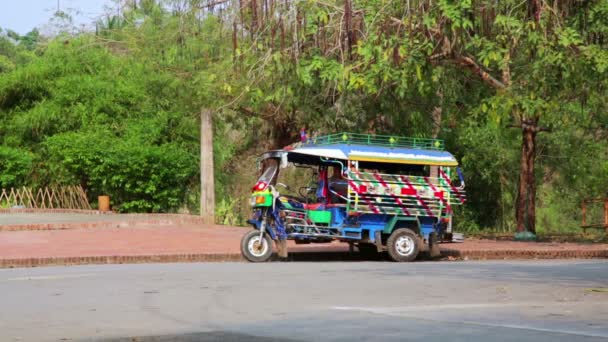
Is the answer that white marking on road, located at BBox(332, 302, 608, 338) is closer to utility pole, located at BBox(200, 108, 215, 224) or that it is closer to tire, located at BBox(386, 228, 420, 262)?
tire, located at BBox(386, 228, 420, 262)

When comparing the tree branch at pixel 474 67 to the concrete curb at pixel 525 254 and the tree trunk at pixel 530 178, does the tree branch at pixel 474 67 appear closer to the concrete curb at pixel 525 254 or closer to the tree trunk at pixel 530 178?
the tree trunk at pixel 530 178

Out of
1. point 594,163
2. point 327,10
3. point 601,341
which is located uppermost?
point 327,10

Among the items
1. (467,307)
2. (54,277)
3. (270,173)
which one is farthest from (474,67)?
(467,307)

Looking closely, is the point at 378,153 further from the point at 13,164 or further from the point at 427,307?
the point at 13,164

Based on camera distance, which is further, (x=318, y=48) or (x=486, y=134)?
(x=486, y=134)

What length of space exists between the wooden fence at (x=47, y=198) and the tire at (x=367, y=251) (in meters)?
14.8

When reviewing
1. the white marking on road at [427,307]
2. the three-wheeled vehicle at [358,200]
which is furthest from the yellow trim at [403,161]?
the white marking on road at [427,307]

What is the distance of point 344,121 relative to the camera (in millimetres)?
30031

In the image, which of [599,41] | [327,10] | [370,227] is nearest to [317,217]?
[370,227]

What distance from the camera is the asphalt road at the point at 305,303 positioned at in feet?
A: 30.3

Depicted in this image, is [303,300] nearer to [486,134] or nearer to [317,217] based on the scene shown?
[317,217]

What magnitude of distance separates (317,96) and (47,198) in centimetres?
1172

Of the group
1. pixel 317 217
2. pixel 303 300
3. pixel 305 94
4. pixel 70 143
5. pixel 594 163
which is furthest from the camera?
pixel 594 163

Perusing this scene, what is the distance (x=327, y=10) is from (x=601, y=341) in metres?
16.1
